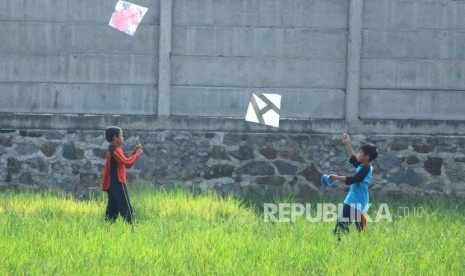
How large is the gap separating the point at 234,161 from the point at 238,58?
1.33m

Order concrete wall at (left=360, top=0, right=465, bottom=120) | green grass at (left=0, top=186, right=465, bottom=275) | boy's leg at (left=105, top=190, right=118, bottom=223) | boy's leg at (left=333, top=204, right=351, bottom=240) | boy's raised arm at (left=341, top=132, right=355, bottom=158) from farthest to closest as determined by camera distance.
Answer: concrete wall at (left=360, top=0, right=465, bottom=120), boy's leg at (left=105, top=190, right=118, bottom=223), boy's raised arm at (left=341, top=132, right=355, bottom=158), boy's leg at (left=333, top=204, right=351, bottom=240), green grass at (left=0, top=186, right=465, bottom=275)

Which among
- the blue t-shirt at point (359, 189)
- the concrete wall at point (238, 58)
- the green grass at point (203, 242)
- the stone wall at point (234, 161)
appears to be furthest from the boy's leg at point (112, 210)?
the blue t-shirt at point (359, 189)

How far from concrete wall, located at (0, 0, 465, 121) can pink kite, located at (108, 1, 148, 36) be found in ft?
0.32

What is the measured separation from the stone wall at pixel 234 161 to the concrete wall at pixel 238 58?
1.14 feet

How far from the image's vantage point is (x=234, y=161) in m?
11.9

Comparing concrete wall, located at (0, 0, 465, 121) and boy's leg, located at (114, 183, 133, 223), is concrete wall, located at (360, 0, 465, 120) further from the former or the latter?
boy's leg, located at (114, 183, 133, 223)

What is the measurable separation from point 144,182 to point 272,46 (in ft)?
7.91

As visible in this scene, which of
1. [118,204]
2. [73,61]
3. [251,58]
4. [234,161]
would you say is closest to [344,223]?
[118,204]

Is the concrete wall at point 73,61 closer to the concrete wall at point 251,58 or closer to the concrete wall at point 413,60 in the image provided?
the concrete wall at point 251,58

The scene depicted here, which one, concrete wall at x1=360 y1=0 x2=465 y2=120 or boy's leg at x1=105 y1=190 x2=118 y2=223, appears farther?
concrete wall at x1=360 y1=0 x2=465 y2=120

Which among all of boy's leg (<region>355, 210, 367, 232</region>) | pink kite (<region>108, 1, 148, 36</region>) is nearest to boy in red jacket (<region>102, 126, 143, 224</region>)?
boy's leg (<region>355, 210, 367, 232</region>)

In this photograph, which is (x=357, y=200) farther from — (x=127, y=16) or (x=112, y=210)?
(x=127, y=16)

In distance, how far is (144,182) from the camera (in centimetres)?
1177

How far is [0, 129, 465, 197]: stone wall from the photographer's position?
11812mm
